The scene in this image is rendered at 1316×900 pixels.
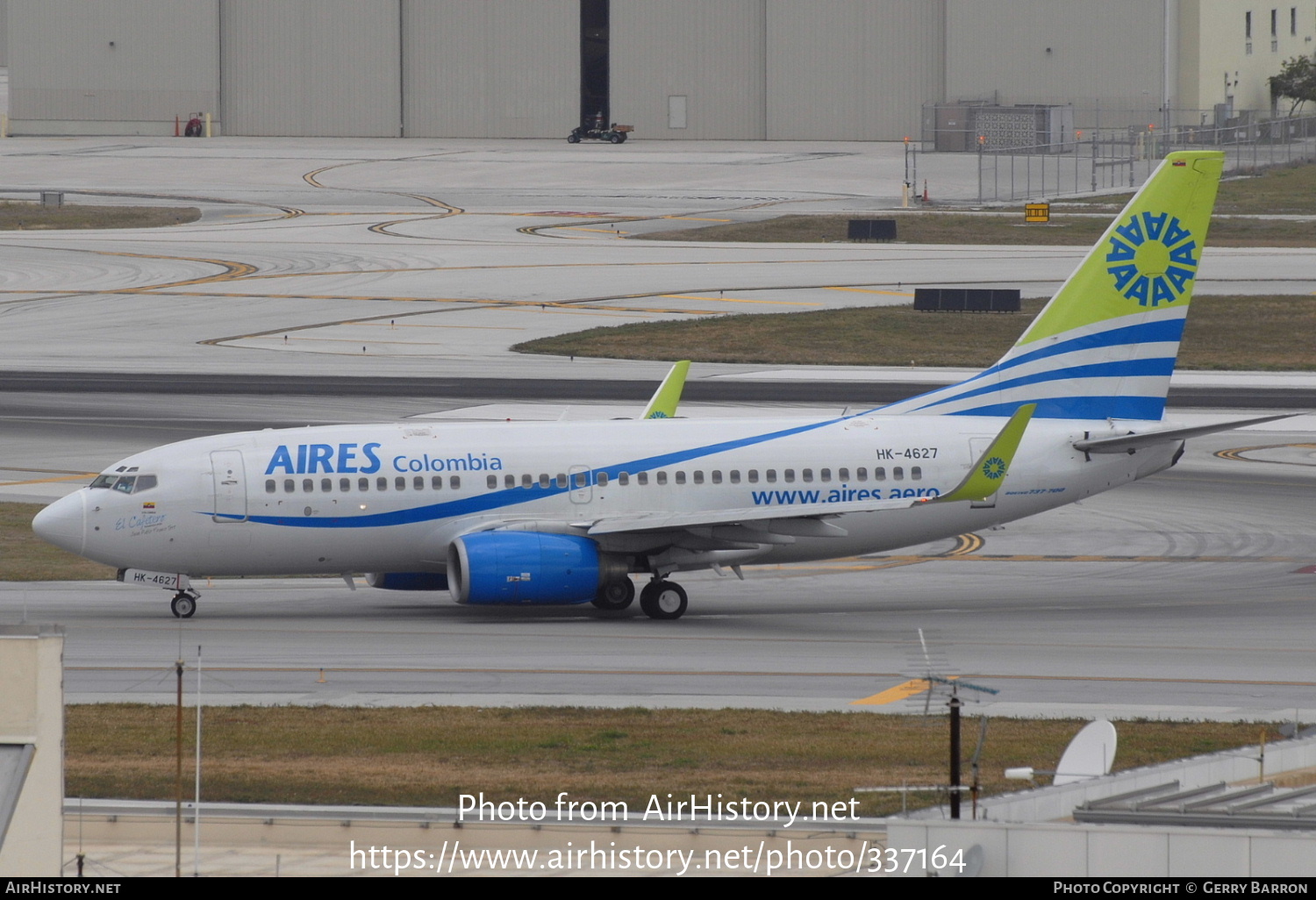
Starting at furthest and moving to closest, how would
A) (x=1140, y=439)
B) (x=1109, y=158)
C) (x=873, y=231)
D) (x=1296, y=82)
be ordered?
(x=1296, y=82) → (x=1109, y=158) → (x=873, y=231) → (x=1140, y=439)

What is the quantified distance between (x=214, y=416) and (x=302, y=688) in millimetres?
29631

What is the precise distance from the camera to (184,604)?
3822 centimetres

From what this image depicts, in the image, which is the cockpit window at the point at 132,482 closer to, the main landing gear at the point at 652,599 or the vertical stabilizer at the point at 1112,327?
the main landing gear at the point at 652,599

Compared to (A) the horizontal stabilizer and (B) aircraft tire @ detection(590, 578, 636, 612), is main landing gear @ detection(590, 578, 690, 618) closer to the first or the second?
(B) aircraft tire @ detection(590, 578, 636, 612)

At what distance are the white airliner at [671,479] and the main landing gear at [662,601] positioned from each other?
0.04m

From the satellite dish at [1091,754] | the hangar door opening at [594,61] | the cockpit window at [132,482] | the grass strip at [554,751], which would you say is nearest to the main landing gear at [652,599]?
the grass strip at [554,751]

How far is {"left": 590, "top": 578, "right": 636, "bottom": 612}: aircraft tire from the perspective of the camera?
125 feet

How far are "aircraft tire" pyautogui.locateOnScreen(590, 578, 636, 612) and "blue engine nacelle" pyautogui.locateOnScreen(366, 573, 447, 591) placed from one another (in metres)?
3.19

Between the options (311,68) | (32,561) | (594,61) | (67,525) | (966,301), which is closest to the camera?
(67,525)

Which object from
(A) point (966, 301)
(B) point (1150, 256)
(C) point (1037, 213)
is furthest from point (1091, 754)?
(C) point (1037, 213)

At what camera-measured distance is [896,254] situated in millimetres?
99062

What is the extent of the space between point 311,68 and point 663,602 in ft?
408

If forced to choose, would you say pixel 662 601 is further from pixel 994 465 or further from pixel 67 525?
pixel 67 525
